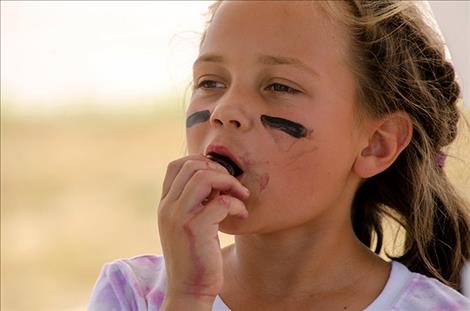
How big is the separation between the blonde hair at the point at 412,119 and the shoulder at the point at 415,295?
8cm

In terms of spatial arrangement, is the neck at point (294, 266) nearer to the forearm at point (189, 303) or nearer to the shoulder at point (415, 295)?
the shoulder at point (415, 295)

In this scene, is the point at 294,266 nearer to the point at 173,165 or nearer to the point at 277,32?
the point at 173,165

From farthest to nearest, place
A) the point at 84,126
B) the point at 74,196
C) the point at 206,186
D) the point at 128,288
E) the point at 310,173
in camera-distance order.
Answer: the point at 84,126 → the point at 74,196 → the point at 128,288 → the point at 310,173 → the point at 206,186

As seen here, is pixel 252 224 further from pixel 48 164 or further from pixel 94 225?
pixel 48 164

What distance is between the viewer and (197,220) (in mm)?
1390

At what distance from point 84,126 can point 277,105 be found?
9.51 feet

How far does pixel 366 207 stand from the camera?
1.76 meters

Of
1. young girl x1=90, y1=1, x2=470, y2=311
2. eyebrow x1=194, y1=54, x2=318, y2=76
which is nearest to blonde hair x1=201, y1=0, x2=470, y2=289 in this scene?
young girl x1=90, y1=1, x2=470, y2=311

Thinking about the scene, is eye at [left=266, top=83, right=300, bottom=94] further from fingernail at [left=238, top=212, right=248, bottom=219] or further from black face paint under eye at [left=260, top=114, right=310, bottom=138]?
fingernail at [left=238, top=212, right=248, bottom=219]

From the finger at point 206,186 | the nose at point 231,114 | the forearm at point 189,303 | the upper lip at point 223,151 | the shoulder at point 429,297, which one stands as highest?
the nose at point 231,114

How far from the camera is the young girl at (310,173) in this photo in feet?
4.62

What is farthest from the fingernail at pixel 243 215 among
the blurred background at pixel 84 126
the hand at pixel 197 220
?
the blurred background at pixel 84 126

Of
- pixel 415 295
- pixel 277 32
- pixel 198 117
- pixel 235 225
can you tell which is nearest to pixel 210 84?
pixel 198 117

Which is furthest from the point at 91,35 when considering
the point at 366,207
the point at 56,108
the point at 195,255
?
the point at 195,255
